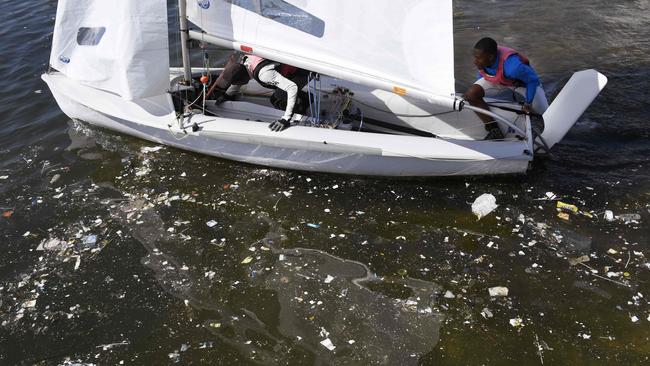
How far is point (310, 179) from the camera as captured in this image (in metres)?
5.88

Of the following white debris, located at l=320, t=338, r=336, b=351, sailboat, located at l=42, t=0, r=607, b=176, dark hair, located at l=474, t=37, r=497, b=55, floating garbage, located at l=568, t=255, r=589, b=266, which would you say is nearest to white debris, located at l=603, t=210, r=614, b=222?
floating garbage, located at l=568, t=255, r=589, b=266

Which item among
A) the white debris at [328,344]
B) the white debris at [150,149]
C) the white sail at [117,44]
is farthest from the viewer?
Answer: the white debris at [150,149]

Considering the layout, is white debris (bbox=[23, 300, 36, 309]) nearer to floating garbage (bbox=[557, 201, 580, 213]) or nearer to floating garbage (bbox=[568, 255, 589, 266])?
floating garbage (bbox=[568, 255, 589, 266])

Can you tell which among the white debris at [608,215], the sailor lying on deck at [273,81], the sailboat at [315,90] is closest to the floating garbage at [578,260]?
the white debris at [608,215]

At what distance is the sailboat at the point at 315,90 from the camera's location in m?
4.59

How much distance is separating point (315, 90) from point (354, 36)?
1471mm

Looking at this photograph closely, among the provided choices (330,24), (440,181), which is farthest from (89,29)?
(440,181)

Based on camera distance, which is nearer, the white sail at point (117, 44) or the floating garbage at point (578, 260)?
the floating garbage at point (578, 260)

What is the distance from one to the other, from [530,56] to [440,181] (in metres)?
4.19

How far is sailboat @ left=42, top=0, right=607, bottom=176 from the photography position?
15.1 ft

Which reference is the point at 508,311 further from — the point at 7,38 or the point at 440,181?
the point at 7,38

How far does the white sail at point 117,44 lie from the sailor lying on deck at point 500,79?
3443 millimetres

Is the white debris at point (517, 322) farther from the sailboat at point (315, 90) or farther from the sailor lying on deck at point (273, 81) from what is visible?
the sailor lying on deck at point (273, 81)

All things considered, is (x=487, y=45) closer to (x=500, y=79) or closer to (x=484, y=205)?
(x=500, y=79)
